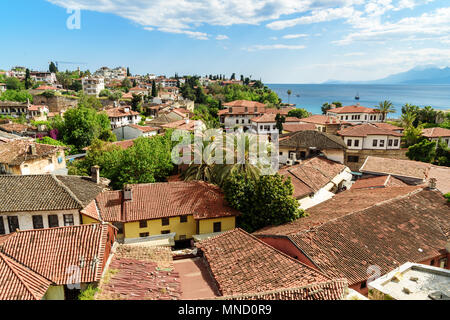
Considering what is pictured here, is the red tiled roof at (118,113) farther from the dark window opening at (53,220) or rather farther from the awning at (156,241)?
the awning at (156,241)

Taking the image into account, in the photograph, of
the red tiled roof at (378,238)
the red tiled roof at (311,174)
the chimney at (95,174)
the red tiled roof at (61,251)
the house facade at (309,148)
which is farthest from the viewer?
the house facade at (309,148)

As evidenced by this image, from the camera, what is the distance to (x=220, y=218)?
2141 cm

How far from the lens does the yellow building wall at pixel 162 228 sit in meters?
20.6

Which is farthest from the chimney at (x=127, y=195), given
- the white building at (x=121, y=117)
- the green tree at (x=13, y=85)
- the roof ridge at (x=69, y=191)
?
the green tree at (x=13, y=85)

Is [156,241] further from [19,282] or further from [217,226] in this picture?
[19,282]

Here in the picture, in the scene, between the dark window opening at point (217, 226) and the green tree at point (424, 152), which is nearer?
the dark window opening at point (217, 226)

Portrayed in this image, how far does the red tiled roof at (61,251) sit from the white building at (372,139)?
34.5 m

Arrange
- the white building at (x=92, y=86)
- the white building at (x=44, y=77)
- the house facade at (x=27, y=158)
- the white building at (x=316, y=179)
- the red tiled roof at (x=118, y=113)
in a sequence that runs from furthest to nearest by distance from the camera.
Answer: the white building at (x=44, y=77) → the white building at (x=92, y=86) → the red tiled roof at (x=118, y=113) → the house facade at (x=27, y=158) → the white building at (x=316, y=179)

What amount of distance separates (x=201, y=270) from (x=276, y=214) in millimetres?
8232

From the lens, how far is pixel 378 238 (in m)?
15.8

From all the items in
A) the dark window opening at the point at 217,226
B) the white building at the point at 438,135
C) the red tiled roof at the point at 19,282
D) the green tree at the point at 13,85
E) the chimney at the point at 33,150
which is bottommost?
the dark window opening at the point at 217,226

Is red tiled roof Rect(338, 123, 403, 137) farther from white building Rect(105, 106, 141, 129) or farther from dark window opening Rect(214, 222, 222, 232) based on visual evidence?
white building Rect(105, 106, 141, 129)
